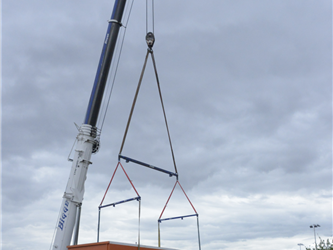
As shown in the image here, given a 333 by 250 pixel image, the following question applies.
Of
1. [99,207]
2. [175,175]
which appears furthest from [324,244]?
[99,207]

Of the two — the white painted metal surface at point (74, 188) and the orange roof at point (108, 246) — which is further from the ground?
the white painted metal surface at point (74, 188)

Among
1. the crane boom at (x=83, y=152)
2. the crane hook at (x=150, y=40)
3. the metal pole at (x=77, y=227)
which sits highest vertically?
the crane hook at (x=150, y=40)

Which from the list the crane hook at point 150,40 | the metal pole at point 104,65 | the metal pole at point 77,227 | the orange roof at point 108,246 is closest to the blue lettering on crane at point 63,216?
the metal pole at point 77,227

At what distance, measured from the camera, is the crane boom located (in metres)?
12.4

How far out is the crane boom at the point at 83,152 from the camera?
12.4m

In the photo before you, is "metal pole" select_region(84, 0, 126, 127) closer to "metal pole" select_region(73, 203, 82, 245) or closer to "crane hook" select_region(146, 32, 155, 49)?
"crane hook" select_region(146, 32, 155, 49)

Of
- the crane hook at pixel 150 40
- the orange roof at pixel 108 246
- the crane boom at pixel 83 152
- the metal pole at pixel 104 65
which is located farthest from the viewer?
the crane hook at pixel 150 40

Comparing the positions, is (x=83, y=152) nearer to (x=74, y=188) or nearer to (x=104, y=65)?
(x=74, y=188)

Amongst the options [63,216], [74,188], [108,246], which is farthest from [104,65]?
[108,246]

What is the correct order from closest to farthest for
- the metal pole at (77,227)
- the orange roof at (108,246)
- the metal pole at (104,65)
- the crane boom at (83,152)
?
the orange roof at (108,246), the metal pole at (77,227), the crane boom at (83,152), the metal pole at (104,65)

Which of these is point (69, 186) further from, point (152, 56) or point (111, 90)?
point (152, 56)

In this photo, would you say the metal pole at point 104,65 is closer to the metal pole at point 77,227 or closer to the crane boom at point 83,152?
the crane boom at point 83,152

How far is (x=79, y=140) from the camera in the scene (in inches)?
524

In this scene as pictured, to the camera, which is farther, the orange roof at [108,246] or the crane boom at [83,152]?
the crane boom at [83,152]
